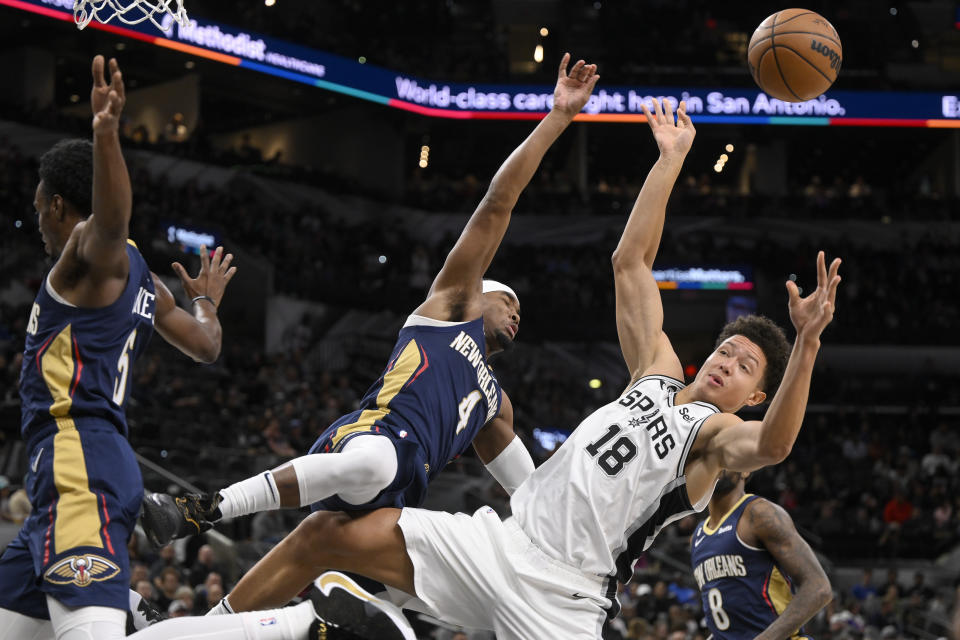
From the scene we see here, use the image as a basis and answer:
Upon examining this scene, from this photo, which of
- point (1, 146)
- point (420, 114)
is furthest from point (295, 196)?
point (1, 146)

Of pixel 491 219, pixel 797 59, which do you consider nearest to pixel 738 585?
pixel 491 219

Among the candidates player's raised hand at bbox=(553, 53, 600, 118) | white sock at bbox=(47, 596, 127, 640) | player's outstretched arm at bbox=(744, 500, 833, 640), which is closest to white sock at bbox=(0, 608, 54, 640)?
white sock at bbox=(47, 596, 127, 640)

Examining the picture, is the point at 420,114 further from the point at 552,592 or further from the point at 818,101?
the point at 552,592

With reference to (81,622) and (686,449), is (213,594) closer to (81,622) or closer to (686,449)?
(81,622)

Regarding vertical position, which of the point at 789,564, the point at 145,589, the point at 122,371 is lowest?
the point at 145,589

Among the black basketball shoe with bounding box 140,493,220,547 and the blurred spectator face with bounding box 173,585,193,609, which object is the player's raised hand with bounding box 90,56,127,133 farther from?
the blurred spectator face with bounding box 173,585,193,609

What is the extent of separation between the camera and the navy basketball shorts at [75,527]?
3.55 metres

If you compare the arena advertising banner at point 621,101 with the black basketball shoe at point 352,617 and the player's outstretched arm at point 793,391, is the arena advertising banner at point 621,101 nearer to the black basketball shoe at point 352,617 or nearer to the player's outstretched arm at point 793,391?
the player's outstretched arm at point 793,391

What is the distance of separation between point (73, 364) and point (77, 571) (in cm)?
69

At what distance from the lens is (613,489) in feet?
13.6

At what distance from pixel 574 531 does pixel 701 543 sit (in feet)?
7.39

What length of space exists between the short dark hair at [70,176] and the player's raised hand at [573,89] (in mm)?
2162

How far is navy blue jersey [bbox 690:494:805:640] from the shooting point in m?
5.83

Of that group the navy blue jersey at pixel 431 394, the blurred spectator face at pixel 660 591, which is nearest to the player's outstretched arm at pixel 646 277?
the navy blue jersey at pixel 431 394
